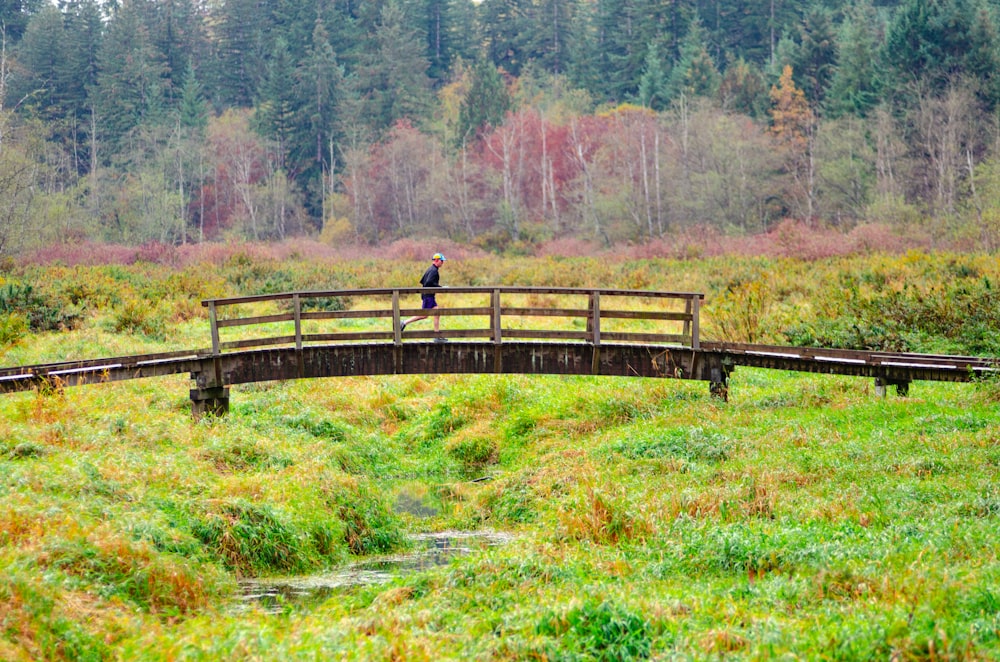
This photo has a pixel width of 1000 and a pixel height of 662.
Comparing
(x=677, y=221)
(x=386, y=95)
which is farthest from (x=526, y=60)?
(x=677, y=221)

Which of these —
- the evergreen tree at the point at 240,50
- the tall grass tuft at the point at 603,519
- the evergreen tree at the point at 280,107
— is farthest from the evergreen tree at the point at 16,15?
the tall grass tuft at the point at 603,519

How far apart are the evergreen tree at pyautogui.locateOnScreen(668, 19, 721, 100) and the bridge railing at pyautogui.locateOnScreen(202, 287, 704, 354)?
36616mm

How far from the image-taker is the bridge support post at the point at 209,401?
18.3 meters

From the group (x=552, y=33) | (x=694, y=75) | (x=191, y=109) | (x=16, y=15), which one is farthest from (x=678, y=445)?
(x=16, y=15)

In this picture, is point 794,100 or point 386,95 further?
point 386,95

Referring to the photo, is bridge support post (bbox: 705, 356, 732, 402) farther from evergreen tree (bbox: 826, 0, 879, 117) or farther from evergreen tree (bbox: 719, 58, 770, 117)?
evergreen tree (bbox: 719, 58, 770, 117)

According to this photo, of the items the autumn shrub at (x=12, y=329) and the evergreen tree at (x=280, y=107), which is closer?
the autumn shrub at (x=12, y=329)

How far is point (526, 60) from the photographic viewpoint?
9562cm

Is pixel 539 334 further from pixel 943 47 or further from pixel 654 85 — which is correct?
pixel 654 85

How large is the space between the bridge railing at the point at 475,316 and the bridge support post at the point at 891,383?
3200 mm

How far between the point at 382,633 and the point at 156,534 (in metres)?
3.36

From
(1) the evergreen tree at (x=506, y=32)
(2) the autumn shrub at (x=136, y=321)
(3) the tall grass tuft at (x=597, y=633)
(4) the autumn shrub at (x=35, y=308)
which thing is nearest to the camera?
(3) the tall grass tuft at (x=597, y=633)

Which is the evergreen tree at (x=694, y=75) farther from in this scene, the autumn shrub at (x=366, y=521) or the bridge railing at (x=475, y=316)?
the autumn shrub at (x=366, y=521)

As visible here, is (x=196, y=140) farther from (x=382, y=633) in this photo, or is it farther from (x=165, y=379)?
(x=382, y=633)
